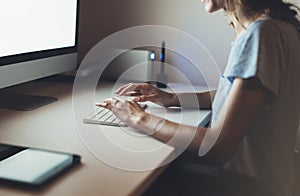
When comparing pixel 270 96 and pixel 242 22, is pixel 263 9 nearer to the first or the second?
pixel 242 22

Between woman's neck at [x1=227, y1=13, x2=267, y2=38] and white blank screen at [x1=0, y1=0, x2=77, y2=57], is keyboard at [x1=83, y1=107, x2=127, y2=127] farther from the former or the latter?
woman's neck at [x1=227, y1=13, x2=267, y2=38]

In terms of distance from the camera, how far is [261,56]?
3.41 ft

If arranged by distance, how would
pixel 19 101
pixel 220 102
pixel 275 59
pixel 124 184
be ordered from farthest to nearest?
pixel 19 101 < pixel 220 102 < pixel 275 59 < pixel 124 184

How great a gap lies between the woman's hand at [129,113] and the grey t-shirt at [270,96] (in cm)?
23

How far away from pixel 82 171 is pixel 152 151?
196 millimetres

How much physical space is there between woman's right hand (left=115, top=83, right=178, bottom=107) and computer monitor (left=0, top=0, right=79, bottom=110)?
25 cm

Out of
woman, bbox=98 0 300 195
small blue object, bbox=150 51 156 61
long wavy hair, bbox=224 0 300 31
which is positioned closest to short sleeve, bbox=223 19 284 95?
woman, bbox=98 0 300 195

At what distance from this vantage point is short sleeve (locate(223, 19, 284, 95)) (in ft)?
3.38

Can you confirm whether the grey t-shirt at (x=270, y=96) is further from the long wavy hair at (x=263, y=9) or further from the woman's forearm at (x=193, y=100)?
the woman's forearm at (x=193, y=100)

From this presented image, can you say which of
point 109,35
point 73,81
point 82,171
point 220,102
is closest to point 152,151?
point 82,171

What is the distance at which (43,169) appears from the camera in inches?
31.9

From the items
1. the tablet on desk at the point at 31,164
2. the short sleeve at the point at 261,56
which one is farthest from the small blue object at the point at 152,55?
the tablet on desk at the point at 31,164

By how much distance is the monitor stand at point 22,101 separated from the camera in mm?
A: 1310

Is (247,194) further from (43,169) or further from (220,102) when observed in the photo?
(43,169)
